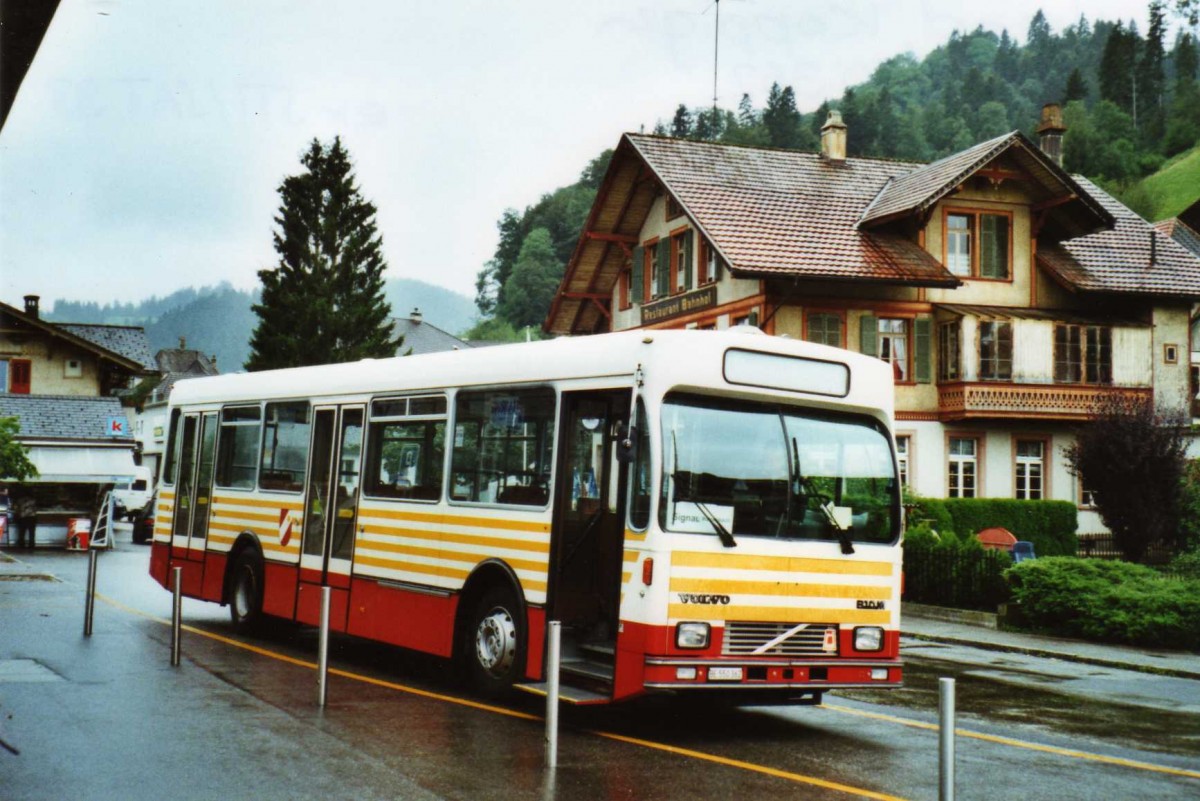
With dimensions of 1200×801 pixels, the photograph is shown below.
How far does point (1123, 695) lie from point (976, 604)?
8.68 meters

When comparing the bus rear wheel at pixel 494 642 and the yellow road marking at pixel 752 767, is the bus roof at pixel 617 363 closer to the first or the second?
the bus rear wheel at pixel 494 642

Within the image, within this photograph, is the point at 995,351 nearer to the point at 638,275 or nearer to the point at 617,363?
the point at 638,275

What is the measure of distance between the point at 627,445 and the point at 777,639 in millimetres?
1805

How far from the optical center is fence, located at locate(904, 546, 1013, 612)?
73.0ft

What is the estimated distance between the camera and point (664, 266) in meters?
40.7

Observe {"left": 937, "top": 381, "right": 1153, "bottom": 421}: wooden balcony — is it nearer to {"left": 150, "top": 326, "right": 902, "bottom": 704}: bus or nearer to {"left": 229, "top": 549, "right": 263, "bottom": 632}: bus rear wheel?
{"left": 229, "top": 549, "right": 263, "bottom": 632}: bus rear wheel

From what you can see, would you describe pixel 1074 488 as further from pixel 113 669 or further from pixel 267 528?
pixel 113 669

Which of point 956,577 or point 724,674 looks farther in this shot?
point 956,577

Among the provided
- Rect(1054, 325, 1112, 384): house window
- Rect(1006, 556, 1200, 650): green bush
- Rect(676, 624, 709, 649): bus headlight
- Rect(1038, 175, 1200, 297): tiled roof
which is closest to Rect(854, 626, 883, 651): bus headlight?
Rect(676, 624, 709, 649): bus headlight

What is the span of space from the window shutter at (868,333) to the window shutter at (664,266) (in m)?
6.39

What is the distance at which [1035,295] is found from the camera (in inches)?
1549

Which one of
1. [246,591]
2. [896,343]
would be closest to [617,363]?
[246,591]

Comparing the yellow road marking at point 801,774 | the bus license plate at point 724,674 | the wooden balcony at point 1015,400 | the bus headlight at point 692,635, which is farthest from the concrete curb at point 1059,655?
the wooden balcony at point 1015,400

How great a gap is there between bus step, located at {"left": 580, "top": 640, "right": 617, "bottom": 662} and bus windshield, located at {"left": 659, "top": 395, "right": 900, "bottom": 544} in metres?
1.15
